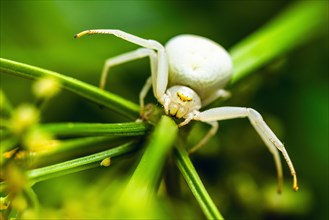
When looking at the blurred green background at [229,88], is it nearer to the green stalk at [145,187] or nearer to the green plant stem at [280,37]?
the green plant stem at [280,37]

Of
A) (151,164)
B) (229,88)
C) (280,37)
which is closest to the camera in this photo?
(151,164)

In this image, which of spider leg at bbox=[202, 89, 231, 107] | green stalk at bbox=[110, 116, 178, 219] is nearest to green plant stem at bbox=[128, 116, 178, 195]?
green stalk at bbox=[110, 116, 178, 219]

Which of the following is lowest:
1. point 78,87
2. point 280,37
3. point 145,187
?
point 145,187

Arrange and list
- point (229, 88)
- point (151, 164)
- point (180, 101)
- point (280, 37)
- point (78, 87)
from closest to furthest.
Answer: point (151, 164) → point (78, 87) → point (180, 101) → point (229, 88) → point (280, 37)

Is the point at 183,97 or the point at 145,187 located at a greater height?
the point at 183,97

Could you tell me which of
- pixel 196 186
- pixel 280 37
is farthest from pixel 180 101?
pixel 280 37

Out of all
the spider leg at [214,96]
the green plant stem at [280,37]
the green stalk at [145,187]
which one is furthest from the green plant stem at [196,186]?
the green plant stem at [280,37]

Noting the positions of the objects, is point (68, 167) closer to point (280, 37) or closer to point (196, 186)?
point (196, 186)
